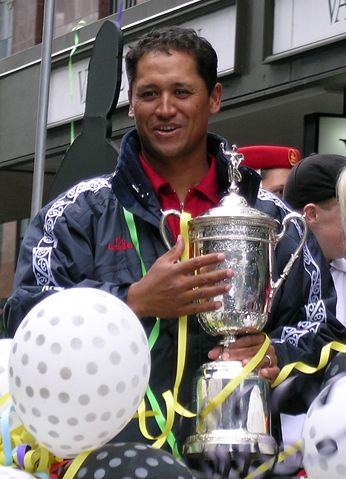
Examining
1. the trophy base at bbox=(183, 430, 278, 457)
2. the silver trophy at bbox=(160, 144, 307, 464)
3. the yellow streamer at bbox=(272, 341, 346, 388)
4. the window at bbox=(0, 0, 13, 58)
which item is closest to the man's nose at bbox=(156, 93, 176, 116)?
the silver trophy at bbox=(160, 144, 307, 464)

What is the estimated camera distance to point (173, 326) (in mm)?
3168

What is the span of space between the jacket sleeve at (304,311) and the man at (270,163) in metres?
1.79

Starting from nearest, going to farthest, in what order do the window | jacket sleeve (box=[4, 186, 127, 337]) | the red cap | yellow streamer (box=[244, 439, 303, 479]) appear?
yellow streamer (box=[244, 439, 303, 479]) < jacket sleeve (box=[4, 186, 127, 337]) < the red cap < the window

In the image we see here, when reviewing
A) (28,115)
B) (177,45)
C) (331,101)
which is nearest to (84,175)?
(177,45)

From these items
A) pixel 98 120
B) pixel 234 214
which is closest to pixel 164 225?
pixel 234 214

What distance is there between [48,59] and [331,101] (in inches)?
140

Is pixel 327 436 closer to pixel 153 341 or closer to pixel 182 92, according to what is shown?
pixel 153 341

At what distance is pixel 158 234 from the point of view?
3.28m

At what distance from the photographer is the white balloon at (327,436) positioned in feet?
8.54

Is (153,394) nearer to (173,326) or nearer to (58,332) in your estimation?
(173,326)

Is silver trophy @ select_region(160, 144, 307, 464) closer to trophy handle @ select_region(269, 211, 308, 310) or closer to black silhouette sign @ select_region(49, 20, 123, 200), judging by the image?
trophy handle @ select_region(269, 211, 308, 310)

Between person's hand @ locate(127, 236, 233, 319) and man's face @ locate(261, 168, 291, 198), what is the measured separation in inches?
85.1

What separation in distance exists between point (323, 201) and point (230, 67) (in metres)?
4.95

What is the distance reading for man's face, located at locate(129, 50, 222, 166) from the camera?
3.30 meters
